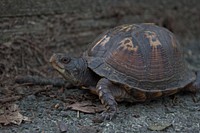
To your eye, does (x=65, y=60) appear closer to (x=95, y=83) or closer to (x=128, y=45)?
(x=95, y=83)

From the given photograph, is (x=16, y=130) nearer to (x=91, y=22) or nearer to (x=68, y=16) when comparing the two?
(x=68, y=16)

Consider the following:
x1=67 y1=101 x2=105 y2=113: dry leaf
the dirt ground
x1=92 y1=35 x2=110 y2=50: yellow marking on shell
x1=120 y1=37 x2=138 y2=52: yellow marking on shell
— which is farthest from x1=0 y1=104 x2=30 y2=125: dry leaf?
x1=120 y1=37 x2=138 y2=52: yellow marking on shell

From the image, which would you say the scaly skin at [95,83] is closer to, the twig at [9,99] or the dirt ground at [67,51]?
the dirt ground at [67,51]

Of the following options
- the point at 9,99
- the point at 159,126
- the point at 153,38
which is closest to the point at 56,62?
the point at 9,99

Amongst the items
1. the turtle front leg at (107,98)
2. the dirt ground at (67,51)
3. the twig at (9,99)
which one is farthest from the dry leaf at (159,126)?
the twig at (9,99)

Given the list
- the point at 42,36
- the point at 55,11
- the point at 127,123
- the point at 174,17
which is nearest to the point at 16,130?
the point at 127,123

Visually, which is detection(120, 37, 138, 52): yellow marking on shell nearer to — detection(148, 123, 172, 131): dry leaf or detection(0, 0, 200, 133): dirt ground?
detection(0, 0, 200, 133): dirt ground
